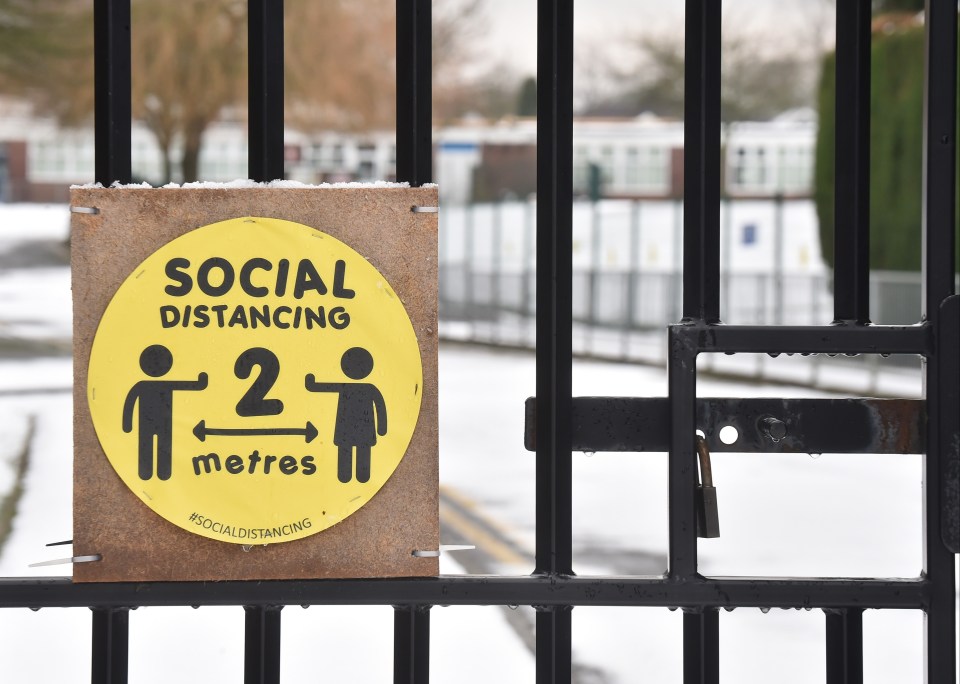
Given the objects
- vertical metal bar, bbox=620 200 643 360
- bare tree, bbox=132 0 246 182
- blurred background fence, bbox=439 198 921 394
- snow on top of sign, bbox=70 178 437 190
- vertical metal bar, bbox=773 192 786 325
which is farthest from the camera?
bare tree, bbox=132 0 246 182

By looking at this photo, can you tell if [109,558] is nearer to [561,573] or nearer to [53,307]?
[561,573]

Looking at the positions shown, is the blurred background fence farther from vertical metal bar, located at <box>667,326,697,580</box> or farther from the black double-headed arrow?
the black double-headed arrow

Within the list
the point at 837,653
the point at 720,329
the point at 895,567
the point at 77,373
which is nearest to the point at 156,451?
the point at 77,373

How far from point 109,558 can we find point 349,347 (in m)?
0.51

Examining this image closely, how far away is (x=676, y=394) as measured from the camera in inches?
70.7

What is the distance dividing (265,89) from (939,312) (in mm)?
1131

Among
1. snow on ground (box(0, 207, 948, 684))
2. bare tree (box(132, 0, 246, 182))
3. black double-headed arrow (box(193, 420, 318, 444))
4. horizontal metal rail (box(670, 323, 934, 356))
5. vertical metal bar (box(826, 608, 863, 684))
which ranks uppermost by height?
bare tree (box(132, 0, 246, 182))

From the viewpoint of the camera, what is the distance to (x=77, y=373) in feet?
5.81

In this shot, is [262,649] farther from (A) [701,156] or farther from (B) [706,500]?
(A) [701,156]

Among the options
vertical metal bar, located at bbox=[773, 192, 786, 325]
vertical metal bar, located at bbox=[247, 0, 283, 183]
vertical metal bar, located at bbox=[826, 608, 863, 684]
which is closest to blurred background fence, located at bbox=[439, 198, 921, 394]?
vertical metal bar, located at bbox=[773, 192, 786, 325]

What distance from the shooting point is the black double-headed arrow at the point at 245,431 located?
69.3 inches

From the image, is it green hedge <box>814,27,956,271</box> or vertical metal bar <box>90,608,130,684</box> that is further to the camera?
green hedge <box>814,27,956,271</box>

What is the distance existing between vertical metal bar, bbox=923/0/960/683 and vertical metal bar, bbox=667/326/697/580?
1.26ft

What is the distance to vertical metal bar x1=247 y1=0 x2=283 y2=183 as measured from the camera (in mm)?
1802
